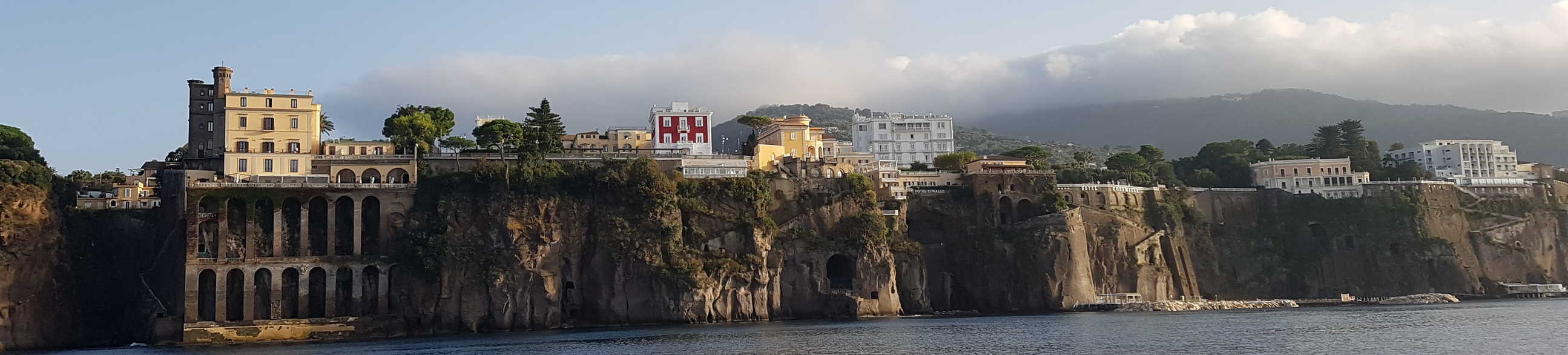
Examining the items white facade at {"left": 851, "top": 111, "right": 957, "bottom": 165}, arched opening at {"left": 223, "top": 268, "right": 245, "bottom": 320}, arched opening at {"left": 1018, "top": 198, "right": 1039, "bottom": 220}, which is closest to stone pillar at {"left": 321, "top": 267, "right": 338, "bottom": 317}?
arched opening at {"left": 223, "top": 268, "right": 245, "bottom": 320}

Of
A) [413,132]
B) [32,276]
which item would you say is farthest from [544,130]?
[32,276]

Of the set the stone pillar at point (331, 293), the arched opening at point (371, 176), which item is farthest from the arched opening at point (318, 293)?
the arched opening at point (371, 176)

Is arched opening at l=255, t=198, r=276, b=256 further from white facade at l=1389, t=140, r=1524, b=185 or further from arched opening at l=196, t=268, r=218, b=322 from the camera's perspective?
white facade at l=1389, t=140, r=1524, b=185

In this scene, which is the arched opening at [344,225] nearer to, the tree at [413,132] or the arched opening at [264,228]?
the arched opening at [264,228]

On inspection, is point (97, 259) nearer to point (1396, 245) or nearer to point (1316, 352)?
point (1316, 352)

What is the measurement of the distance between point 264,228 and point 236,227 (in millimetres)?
1565

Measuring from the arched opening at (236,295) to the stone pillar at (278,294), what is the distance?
1718 mm

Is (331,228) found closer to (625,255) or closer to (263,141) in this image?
(263,141)

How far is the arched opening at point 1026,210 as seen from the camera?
9900 centimetres

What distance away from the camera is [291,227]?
3280 inches

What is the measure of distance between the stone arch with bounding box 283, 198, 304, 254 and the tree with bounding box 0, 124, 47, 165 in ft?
Result: 52.7

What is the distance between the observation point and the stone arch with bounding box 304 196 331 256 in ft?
276

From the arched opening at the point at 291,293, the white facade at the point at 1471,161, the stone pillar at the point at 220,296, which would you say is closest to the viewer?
the stone pillar at the point at 220,296

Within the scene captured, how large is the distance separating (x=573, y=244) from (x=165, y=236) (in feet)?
81.7
